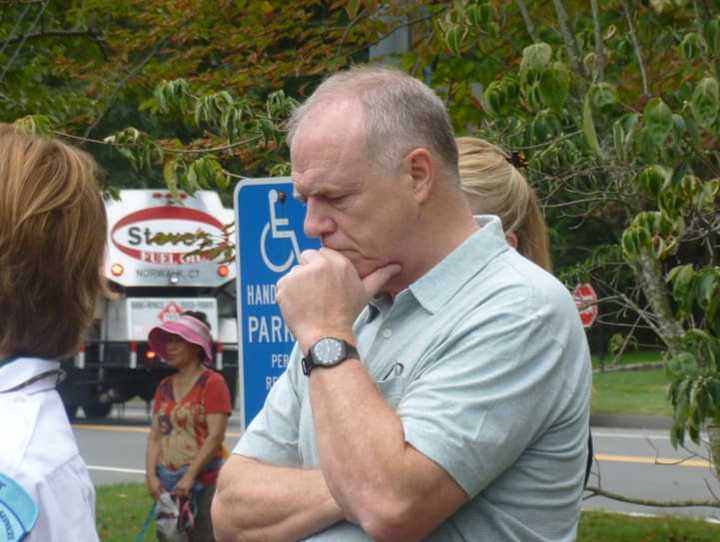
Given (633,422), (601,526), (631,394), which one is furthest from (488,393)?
(631,394)

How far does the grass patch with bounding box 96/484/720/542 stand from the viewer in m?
10.2

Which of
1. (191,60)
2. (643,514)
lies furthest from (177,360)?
(643,514)

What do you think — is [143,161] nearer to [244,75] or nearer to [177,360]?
[244,75]

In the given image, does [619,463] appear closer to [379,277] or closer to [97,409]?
[97,409]

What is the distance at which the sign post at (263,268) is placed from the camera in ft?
17.6

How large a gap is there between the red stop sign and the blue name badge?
4.54 meters

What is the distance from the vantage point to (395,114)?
99.6 inches

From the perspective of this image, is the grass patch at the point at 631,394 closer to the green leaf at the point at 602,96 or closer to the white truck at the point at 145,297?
the white truck at the point at 145,297

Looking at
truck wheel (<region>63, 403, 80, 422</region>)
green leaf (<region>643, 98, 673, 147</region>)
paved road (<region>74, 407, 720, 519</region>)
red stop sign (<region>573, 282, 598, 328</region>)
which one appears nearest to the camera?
green leaf (<region>643, 98, 673, 147</region>)

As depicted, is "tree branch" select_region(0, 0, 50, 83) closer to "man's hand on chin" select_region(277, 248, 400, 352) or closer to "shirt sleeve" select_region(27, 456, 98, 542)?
"man's hand on chin" select_region(277, 248, 400, 352)

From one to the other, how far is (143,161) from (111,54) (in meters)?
3.64

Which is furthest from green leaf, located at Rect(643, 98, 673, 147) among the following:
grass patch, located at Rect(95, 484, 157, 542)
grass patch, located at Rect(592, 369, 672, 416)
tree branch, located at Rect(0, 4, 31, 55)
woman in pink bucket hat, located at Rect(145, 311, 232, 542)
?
grass patch, located at Rect(592, 369, 672, 416)

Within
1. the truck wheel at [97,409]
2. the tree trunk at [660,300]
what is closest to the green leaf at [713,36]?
the tree trunk at [660,300]

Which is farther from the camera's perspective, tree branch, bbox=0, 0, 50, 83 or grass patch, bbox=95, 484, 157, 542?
grass patch, bbox=95, 484, 157, 542
